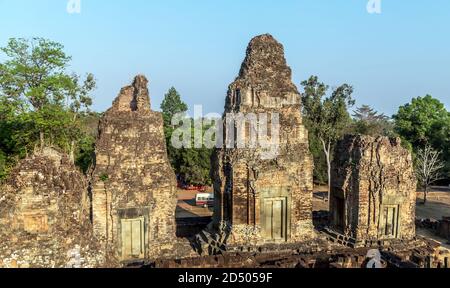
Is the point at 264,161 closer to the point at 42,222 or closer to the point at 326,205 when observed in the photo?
the point at 42,222

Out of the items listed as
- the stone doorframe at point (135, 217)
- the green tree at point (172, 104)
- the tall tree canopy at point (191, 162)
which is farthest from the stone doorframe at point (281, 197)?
the green tree at point (172, 104)

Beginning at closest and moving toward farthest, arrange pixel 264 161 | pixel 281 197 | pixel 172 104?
pixel 264 161, pixel 281 197, pixel 172 104

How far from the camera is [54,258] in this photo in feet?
27.5

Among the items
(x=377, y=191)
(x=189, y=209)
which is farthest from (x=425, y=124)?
(x=377, y=191)

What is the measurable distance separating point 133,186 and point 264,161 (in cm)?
468

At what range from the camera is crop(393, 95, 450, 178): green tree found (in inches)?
1631

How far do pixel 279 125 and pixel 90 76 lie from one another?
17.3 meters

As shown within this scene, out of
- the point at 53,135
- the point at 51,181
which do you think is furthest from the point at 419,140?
the point at 51,181

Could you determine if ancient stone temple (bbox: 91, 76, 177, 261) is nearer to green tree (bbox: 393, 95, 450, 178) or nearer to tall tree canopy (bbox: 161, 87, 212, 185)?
tall tree canopy (bbox: 161, 87, 212, 185)

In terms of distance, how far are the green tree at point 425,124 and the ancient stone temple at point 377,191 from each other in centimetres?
2550

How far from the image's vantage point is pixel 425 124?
42.7 metres

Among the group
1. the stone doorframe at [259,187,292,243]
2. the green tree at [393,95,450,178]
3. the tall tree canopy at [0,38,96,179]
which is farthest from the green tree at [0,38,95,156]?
the green tree at [393,95,450,178]

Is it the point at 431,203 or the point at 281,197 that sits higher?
the point at 281,197
